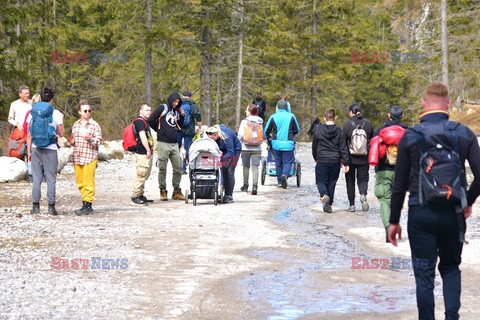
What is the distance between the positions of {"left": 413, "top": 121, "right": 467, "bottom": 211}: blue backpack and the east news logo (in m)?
4.42

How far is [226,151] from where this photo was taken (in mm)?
16734

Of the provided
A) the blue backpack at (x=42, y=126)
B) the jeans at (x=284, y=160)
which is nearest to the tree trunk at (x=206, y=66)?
the jeans at (x=284, y=160)

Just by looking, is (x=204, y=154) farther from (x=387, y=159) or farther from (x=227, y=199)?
(x=387, y=159)

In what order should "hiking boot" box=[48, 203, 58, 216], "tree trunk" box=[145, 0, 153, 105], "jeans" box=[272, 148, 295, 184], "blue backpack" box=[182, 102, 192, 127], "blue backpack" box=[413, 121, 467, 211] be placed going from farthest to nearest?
"tree trunk" box=[145, 0, 153, 105], "blue backpack" box=[182, 102, 192, 127], "jeans" box=[272, 148, 295, 184], "hiking boot" box=[48, 203, 58, 216], "blue backpack" box=[413, 121, 467, 211]

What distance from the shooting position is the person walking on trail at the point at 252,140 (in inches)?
731

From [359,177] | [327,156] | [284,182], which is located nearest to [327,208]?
[359,177]

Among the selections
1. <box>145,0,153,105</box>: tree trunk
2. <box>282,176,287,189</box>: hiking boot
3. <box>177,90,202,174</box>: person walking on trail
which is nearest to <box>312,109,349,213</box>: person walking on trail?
<box>282,176,287,189</box>: hiking boot

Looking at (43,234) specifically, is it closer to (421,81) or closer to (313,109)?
(421,81)

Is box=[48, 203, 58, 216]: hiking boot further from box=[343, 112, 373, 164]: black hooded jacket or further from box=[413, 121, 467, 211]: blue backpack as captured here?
box=[413, 121, 467, 211]: blue backpack

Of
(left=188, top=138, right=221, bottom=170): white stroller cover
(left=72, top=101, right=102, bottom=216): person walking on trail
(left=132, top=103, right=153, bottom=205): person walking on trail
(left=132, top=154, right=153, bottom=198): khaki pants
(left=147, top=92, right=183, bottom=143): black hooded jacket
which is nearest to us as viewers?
(left=72, top=101, right=102, bottom=216): person walking on trail

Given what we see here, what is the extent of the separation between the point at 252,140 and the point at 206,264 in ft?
30.0

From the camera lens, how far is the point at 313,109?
5509 cm

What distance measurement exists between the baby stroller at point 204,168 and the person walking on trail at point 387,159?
14.9 ft

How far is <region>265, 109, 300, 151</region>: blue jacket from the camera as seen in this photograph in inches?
774
